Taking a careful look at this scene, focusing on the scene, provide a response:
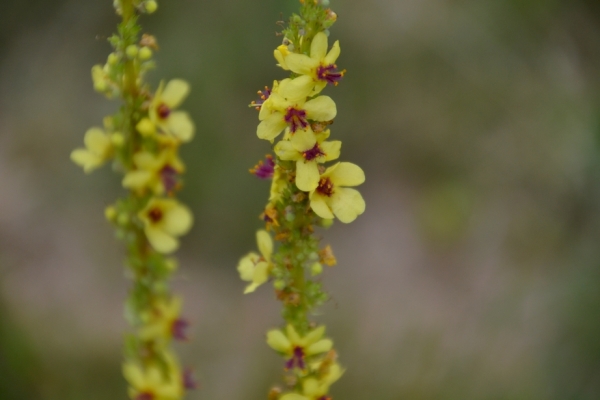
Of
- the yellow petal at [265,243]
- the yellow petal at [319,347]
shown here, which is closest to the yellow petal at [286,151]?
the yellow petal at [265,243]

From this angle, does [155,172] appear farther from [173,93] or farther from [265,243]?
[265,243]

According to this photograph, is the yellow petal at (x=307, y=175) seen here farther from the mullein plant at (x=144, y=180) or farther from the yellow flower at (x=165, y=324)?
the yellow flower at (x=165, y=324)

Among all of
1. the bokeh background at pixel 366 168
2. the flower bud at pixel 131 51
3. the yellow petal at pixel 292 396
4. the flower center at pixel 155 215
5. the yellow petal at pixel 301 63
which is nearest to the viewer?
the yellow petal at pixel 301 63

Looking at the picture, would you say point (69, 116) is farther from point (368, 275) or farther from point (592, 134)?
point (592, 134)

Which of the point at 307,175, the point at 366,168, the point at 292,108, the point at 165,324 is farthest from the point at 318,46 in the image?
the point at 366,168

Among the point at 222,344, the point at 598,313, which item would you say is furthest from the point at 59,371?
the point at 598,313

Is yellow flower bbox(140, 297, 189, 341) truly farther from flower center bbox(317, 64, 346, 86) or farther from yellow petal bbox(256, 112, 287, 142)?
flower center bbox(317, 64, 346, 86)
